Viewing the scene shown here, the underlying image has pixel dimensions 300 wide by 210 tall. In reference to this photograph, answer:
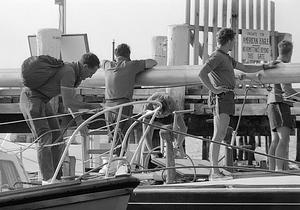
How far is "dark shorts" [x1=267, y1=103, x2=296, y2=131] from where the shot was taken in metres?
8.87

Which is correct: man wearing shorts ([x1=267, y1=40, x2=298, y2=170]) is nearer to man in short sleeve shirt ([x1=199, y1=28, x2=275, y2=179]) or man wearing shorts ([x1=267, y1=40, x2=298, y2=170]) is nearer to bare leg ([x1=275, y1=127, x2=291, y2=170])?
bare leg ([x1=275, y1=127, x2=291, y2=170])

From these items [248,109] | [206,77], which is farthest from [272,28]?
[206,77]

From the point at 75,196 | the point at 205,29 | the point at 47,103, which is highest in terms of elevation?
the point at 205,29

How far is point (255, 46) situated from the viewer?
1490 cm

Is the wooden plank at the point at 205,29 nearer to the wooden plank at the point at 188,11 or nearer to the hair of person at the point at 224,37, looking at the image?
the wooden plank at the point at 188,11

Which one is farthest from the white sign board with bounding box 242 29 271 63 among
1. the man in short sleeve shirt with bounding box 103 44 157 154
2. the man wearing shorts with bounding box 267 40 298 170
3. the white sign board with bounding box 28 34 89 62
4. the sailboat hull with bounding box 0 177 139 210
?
the sailboat hull with bounding box 0 177 139 210

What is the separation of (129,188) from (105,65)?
2.86 metres

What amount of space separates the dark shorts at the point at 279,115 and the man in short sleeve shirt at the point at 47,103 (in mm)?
2067

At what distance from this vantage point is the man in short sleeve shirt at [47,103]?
25.3 ft

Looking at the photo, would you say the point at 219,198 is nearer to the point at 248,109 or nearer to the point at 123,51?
the point at 123,51

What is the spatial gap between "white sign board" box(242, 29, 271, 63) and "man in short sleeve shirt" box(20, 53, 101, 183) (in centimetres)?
666

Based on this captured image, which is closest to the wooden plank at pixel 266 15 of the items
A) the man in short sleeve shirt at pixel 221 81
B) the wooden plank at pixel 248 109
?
the wooden plank at pixel 248 109

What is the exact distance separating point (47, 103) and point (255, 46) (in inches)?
289

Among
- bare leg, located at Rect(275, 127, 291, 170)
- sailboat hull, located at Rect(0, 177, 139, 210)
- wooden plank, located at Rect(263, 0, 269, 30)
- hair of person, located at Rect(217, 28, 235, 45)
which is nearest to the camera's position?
sailboat hull, located at Rect(0, 177, 139, 210)
